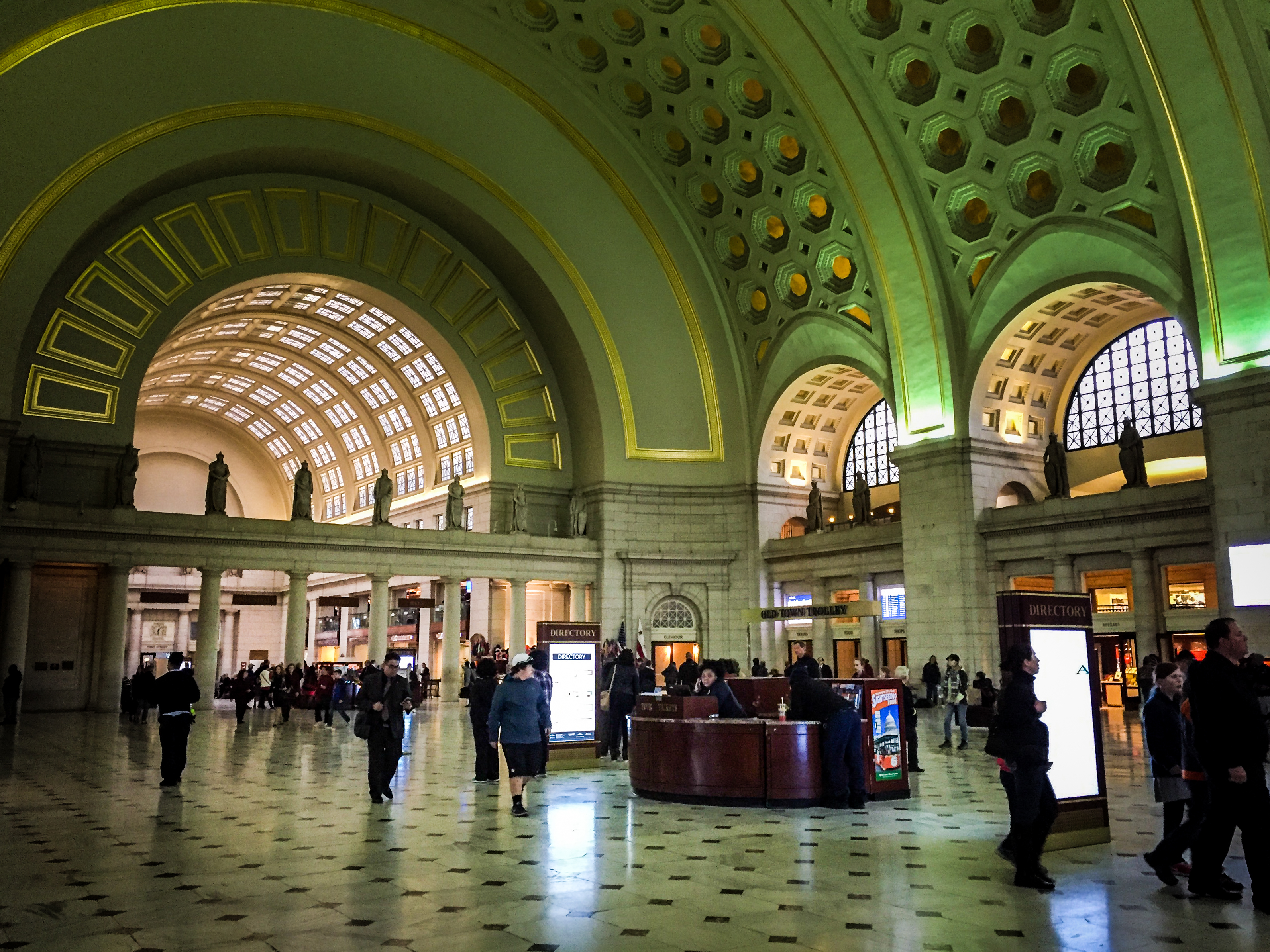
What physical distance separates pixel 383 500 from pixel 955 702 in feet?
60.8

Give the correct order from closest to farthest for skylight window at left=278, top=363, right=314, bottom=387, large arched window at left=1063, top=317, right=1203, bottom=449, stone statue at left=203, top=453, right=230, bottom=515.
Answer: large arched window at left=1063, top=317, right=1203, bottom=449, stone statue at left=203, top=453, right=230, bottom=515, skylight window at left=278, top=363, right=314, bottom=387

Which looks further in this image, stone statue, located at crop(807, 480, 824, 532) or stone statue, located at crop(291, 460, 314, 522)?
stone statue, located at crop(807, 480, 824, 532)

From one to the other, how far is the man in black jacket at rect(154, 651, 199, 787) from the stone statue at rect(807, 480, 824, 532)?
2289 cm

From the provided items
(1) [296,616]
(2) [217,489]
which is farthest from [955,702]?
(2) [217,489]

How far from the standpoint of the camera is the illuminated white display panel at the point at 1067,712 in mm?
8141

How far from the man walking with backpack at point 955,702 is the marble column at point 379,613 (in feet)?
51.9

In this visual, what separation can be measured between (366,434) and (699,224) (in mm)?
17149

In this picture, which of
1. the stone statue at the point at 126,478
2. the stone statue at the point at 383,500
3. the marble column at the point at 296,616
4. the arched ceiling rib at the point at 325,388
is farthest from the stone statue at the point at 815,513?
the stone statue at the point at 126,478

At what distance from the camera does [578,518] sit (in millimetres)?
31828

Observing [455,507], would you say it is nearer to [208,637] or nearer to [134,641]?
[208,637]

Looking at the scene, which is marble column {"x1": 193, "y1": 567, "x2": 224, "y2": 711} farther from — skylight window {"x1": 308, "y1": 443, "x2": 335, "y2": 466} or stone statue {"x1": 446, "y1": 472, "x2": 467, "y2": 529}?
skylight window {"x1": 308, "y1": 443, "x2": 335, "y2": 466}

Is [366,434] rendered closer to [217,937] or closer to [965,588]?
[965,588]

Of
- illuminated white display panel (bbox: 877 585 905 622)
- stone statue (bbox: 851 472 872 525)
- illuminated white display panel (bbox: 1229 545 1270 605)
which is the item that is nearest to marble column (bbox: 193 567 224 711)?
illuminated white display panel (bbox: 877 585 905 622)

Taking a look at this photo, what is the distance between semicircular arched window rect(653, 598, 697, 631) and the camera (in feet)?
104
